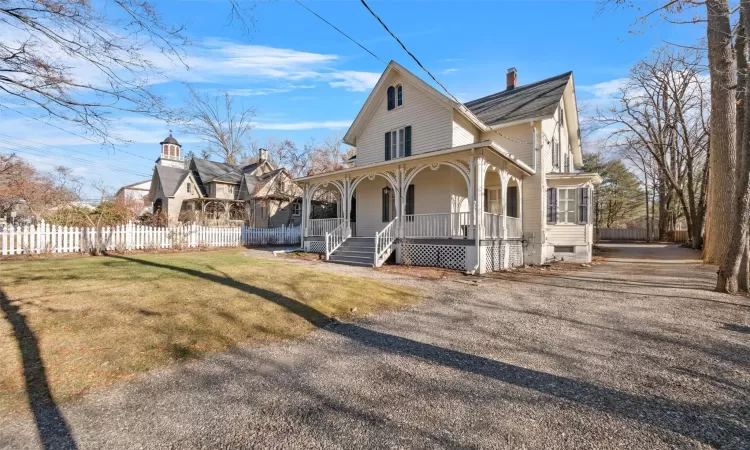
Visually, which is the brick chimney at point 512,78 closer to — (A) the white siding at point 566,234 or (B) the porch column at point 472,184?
(A) the white siding at point 566,234

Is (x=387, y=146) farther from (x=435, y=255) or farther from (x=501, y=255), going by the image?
(x=501, y=255)

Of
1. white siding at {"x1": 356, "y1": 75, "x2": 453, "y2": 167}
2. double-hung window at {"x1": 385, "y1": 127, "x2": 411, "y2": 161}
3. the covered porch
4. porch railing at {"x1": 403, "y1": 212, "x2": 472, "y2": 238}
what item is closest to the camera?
the covered porch

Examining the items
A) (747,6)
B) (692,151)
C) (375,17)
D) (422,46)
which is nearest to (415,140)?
(422,46)

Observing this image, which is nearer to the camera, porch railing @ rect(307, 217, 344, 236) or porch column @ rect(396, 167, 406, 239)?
porch column @ rect(396, 167, 406, 239)

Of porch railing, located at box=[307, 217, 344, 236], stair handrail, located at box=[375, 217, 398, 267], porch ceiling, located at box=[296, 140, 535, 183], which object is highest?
porch ceiling, located at box=[296, 140, 535, 183]

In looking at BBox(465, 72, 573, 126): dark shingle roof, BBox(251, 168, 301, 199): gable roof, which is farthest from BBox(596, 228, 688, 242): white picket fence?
BBox(251, 168, 301, 199): gable roof

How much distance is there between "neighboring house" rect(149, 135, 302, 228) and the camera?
31252mm

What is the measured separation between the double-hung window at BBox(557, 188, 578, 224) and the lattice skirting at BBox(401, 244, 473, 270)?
6.98 metres

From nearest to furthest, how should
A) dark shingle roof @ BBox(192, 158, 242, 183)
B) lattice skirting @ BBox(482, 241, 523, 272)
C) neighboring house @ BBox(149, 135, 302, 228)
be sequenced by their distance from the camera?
lattice skirting @ BBox(482, 241, 523, 272) → neighboring house @ BBox(149, 135, 302, 228) → dark shingle roof @ BBox(192, 158, 242, 183)

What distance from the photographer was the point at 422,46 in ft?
25.5

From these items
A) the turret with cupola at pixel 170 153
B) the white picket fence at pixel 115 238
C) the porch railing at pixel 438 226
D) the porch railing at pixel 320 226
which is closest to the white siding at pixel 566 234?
the porch railing at pixel 438 226

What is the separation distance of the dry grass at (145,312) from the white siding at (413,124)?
7.99 meters

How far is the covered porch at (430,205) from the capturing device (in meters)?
11.6

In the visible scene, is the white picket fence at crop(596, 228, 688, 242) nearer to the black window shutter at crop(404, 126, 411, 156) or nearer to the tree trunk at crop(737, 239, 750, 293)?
the black window shutter at crop(404, 126, 411, 156)
